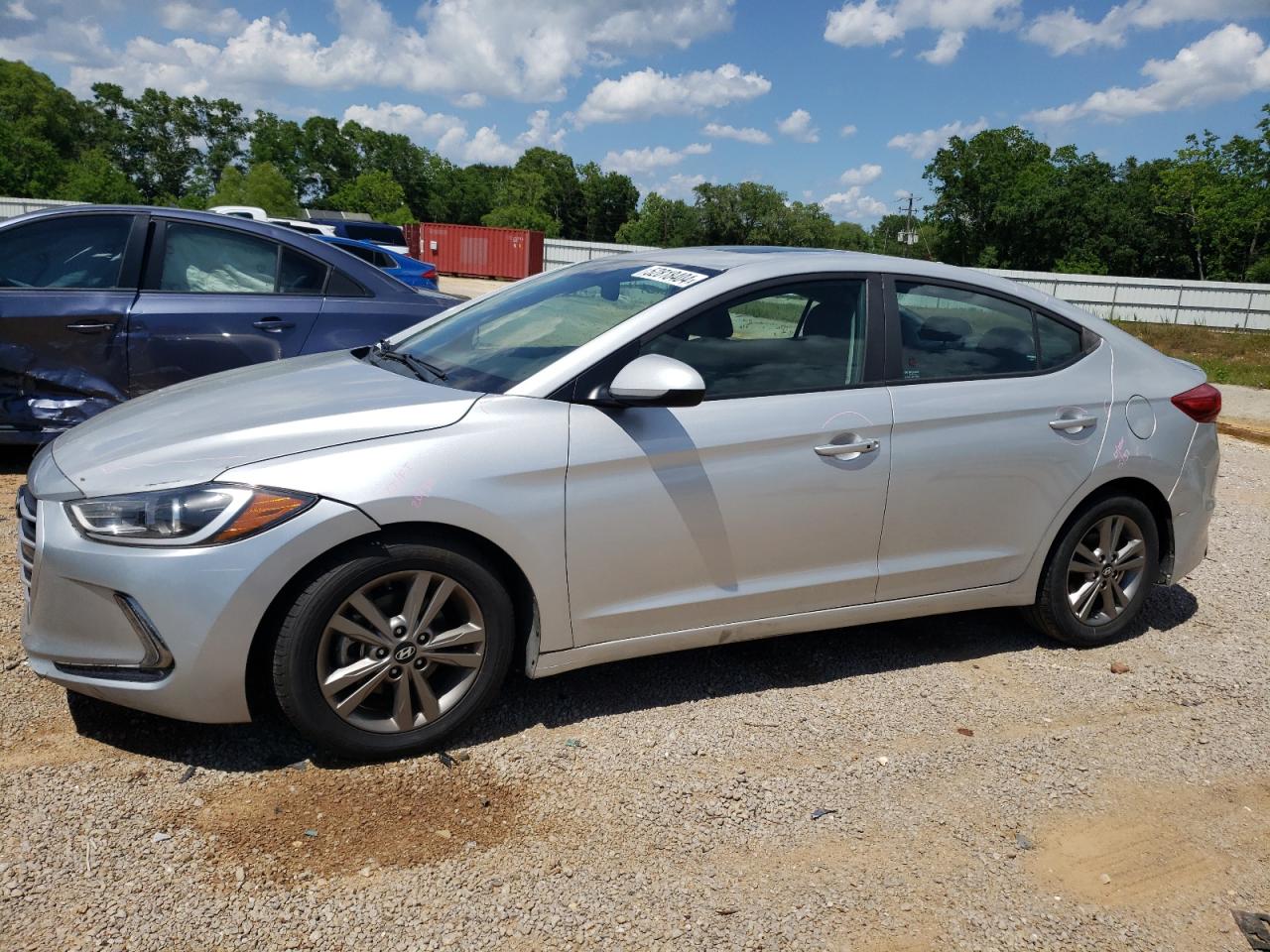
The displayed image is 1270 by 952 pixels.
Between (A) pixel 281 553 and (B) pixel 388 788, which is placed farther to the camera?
(B) pixel 388 788

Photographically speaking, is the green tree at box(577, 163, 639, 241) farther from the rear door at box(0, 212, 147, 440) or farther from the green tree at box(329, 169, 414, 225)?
the rear door at box(0, 212, 147, 440)

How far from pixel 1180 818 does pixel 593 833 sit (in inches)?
74.9

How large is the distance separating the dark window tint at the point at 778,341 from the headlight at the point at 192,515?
1324mm

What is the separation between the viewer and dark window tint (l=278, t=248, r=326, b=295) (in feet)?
20.4

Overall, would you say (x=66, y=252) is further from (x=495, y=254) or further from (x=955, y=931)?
(x=495, y=254)

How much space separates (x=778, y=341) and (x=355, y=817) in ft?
7.30

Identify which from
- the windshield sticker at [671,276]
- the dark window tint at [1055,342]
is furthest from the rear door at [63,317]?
the dark window tint at [1055,342]

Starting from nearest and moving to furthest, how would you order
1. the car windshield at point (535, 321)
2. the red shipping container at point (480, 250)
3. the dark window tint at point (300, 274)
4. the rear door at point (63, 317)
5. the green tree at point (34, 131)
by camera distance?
the car windshield at point (535, 321) → the rear door at point (63, 317) → the dark window tint at point (300, 274) → the red shipping container at point (480, 250) → the green tree at point (34, 131)

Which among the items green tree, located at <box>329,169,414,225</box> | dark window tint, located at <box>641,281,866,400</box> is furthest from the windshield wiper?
green tree, located at <box>329,169,414,225</box>

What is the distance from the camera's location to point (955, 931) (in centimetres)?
263

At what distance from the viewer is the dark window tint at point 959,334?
397 cm

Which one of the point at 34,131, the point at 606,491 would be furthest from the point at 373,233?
the point at 34,131

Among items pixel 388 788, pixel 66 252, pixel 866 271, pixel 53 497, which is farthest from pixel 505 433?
pixel 66 252

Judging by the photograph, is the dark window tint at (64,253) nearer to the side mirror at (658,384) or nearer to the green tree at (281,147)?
the side mirror at (658,384)
